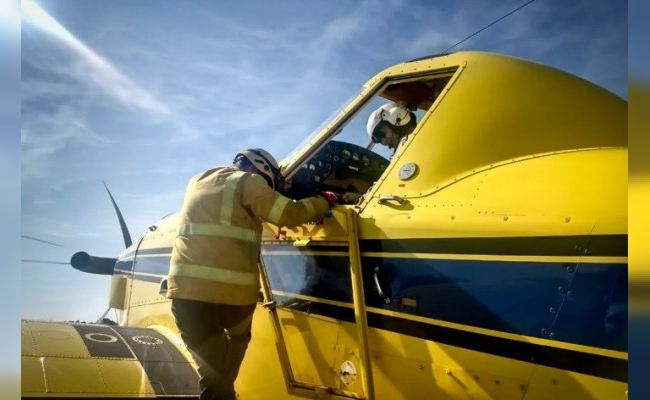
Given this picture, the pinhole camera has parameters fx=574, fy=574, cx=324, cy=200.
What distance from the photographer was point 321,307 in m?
2.99

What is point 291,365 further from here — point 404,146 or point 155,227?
point 155,227

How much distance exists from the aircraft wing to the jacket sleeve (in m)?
1.26

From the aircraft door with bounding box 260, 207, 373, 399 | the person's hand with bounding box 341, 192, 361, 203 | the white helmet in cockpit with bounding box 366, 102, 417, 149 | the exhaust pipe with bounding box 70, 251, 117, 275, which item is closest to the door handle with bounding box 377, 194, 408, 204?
the aircraft door with bounding box 260, 207, 373, 399

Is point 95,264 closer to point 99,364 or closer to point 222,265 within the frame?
point 99,364

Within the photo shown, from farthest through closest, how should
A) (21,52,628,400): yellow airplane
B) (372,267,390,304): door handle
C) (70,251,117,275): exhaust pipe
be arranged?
(70,251,117,275): exhaust pipe, (372,267,390,304): door handle, (21,52,628,400): yellow airplane

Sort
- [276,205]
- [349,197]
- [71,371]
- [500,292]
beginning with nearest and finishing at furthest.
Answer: [500,292] < [276,205] < [71,371] < [349,197]

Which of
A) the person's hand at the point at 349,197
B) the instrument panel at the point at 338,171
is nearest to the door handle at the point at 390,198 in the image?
the instrument panel at the point at 338,171

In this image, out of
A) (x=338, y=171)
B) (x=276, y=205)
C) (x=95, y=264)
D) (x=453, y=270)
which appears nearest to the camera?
(x=453, y=270)

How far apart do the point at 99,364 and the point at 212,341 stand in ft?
3.34

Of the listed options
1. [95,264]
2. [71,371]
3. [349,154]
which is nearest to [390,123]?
[349,154]

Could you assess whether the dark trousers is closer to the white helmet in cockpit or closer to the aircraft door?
the aircraft door

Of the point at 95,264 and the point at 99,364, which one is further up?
the point at 95,264

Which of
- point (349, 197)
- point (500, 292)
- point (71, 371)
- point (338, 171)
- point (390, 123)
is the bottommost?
point (71, 371)

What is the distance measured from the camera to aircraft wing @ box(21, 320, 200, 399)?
3.25 m
